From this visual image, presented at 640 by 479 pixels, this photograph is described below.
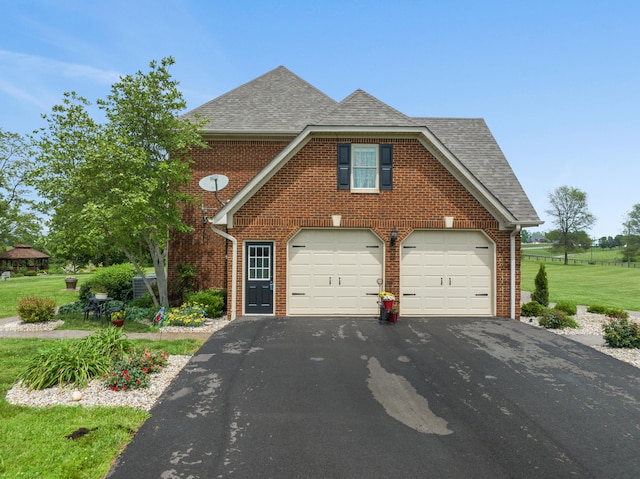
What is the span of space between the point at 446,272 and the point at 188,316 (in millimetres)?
A: 8533

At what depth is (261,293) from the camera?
36.9ft

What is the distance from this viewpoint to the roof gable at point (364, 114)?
36.6 feet

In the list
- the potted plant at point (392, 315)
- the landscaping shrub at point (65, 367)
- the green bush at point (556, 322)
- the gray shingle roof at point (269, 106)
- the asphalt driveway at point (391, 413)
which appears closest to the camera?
the asphalt driveway at point (391, 413)

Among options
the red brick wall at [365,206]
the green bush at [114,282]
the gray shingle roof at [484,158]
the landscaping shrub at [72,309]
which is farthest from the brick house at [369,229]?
the green bush at [114,282]

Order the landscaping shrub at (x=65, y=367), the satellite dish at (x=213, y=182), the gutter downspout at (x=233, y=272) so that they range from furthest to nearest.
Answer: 1. the satellite dish at (x=213, y=182)
2. the gutter downspout at (x=233, y=272)
3. the landscaping shrub at (x=65, y=367)

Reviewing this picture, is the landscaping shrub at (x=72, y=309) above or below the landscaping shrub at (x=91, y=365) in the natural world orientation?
below

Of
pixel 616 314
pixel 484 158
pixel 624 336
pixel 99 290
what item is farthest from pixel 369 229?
pixel 99 290

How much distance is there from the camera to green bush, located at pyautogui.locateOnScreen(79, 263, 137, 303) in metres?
15.8

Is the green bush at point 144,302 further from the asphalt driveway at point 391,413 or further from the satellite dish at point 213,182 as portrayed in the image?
the asphalt driveway at point 391,413

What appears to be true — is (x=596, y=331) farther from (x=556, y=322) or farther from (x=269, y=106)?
(x=269, y=106)

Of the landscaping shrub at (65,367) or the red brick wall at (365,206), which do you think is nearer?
the landscaping shrub at (65,367)

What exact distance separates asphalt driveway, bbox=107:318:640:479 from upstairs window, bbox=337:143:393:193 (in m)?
5.08

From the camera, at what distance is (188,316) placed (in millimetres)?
10914

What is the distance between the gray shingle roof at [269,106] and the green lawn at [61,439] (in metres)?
11.0
